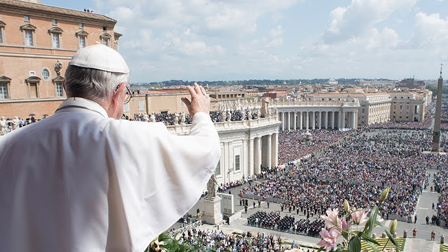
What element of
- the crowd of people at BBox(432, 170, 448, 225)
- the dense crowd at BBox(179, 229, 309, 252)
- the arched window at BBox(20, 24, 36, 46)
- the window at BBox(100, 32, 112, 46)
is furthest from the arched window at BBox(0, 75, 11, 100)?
the crowd of people at BBox(432, 170, 448, 225)

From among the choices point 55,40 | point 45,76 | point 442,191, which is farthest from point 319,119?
point 45,76

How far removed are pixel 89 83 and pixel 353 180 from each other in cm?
3639

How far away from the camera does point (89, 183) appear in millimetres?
1696

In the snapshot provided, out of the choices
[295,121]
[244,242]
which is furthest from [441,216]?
[295,121]

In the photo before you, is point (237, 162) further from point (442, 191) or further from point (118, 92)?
point (118, 92)

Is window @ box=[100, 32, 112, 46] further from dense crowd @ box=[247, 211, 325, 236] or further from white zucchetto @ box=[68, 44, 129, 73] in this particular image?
white zucchetto @ box=[68, 44, 129, 73]

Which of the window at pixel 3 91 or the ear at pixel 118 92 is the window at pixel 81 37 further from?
the ear at pixel 118 92

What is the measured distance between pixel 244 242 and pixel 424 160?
38058 mm

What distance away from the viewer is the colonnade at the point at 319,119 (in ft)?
294

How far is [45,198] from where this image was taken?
1.74 metres

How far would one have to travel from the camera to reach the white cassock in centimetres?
170

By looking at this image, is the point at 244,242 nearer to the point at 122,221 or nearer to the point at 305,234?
the point at 305,234

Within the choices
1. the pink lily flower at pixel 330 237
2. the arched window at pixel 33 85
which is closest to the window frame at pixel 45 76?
the arched window at pixel 33 85

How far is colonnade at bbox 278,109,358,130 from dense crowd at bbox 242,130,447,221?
1422 inches
